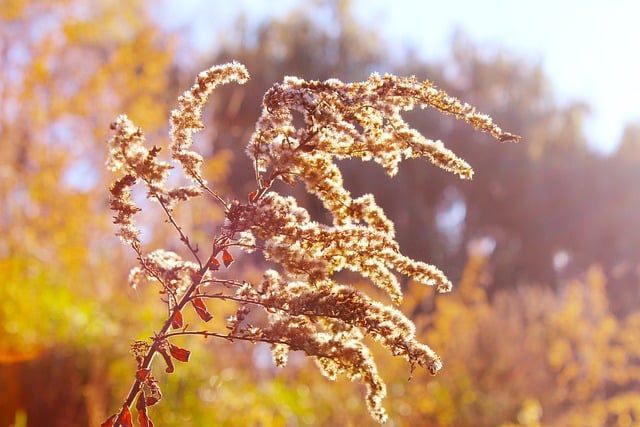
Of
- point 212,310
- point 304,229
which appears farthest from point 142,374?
point 212,310

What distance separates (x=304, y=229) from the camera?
1.28 metres

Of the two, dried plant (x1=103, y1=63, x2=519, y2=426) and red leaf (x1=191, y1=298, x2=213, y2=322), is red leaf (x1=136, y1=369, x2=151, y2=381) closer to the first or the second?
dried plant (x1=103, y1=63, x2=519, y2=426)

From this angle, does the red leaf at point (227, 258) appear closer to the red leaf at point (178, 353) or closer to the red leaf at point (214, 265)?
the red leaf at point (214, 265)

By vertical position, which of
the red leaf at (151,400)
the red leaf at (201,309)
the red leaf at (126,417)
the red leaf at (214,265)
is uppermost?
the red leaf at (214,265)

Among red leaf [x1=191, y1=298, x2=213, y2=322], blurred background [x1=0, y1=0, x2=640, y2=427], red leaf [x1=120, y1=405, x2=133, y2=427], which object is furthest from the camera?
blurred background [x1=0, y1=0, x2=640, y2=427]

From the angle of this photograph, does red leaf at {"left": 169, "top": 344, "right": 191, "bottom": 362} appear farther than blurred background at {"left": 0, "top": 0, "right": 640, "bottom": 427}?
No

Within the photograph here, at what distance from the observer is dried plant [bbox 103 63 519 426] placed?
124 centimetres

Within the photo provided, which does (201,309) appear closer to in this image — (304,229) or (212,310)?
(304,229)

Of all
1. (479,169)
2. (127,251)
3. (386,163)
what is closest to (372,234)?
(386,163)

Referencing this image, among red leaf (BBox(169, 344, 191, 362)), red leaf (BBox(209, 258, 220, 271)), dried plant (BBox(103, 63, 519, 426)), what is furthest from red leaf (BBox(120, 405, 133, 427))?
red leaf (BBox(209, 258, 220, 271))

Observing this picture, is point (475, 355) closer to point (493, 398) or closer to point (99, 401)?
point (493, 398)

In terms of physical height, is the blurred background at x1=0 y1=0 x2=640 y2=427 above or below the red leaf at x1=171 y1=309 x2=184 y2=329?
above

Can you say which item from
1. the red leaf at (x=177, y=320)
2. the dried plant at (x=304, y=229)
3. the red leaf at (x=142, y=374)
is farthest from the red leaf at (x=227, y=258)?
the red leaf at (x=142, y=374)

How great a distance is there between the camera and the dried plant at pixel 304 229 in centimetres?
124
